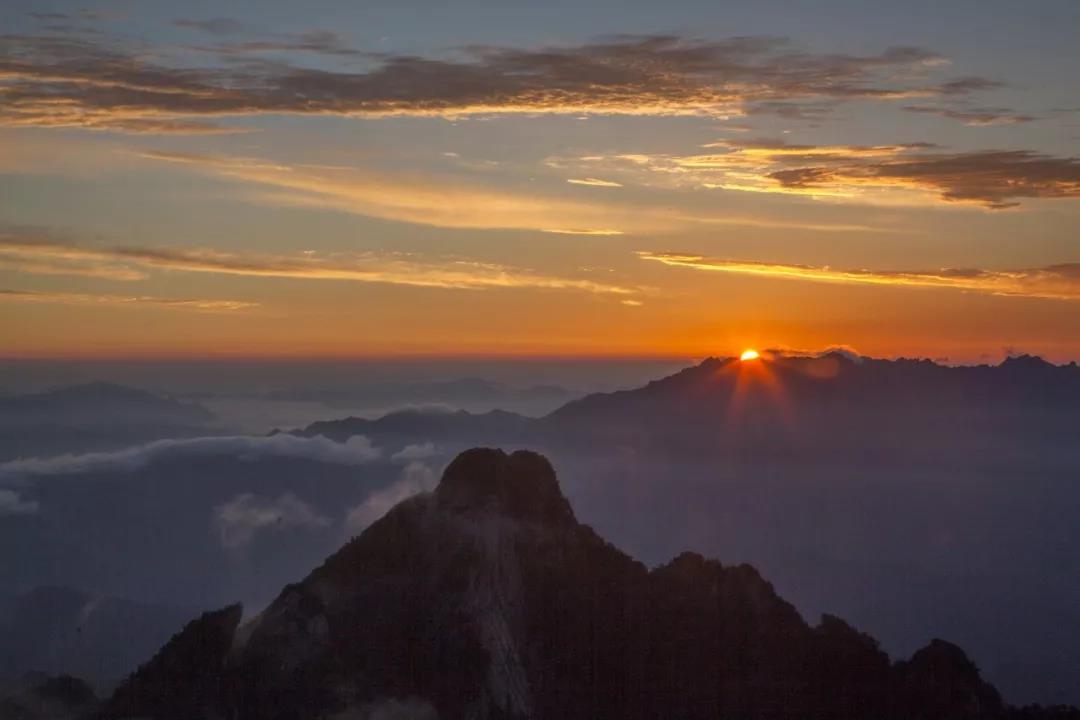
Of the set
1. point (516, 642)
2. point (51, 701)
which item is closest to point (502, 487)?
point (516, 642)

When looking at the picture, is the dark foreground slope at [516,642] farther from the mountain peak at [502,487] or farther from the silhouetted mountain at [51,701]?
the silhouetted mountain at [51,701]

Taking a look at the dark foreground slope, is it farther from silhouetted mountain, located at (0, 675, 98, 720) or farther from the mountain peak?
silhouetted mountain, located at (0, 675, 98, 720)

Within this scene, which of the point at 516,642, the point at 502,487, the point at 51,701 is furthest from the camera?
the point at 502,487

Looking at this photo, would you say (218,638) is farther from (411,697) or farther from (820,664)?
(820,664)

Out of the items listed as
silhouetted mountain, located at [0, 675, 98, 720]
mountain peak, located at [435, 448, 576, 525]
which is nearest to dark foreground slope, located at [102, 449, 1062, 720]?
mountain peak, located at [435, 448, 576, 525]

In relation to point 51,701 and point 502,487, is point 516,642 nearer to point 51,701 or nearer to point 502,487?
point 502,487

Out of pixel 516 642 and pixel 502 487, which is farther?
pixel 502 487
